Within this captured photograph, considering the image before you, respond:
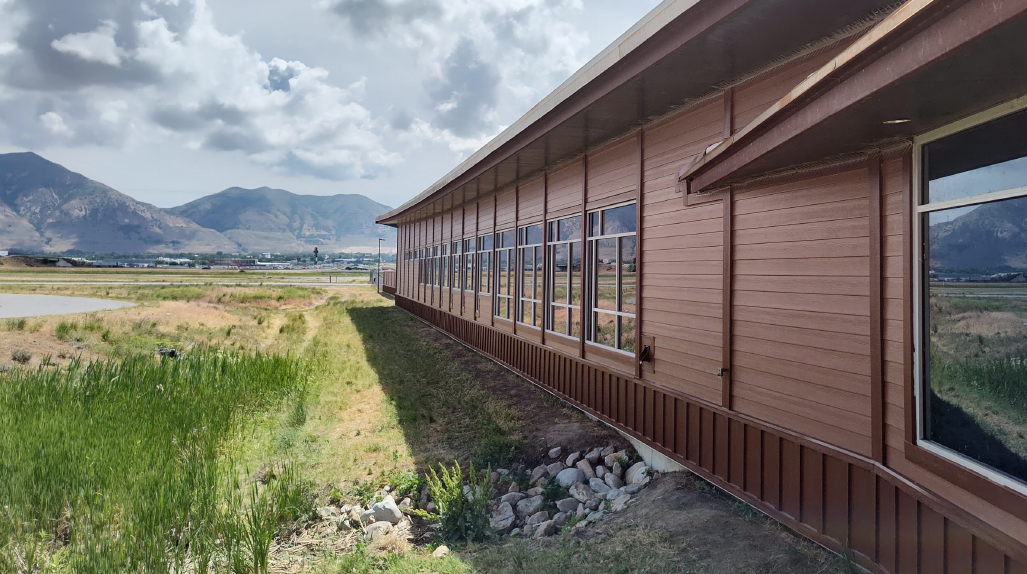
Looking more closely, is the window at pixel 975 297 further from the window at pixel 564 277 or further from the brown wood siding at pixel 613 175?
the window at pixel 564 277

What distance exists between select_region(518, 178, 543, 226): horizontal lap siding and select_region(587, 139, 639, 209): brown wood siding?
1.94 metres

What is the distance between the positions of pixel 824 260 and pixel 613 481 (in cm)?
345

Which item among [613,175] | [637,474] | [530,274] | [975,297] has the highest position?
[613,175]

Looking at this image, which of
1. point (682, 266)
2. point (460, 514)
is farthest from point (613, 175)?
point (460, 514)

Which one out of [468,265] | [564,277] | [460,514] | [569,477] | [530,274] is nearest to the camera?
[460,514]

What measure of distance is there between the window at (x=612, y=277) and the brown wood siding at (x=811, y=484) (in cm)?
51

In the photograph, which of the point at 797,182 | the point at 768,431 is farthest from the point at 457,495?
the point at 797,182

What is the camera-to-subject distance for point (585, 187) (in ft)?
26.7

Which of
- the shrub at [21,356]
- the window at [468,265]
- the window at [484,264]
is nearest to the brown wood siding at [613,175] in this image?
the window at [484,264]

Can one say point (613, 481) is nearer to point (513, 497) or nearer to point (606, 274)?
point (513, 497)

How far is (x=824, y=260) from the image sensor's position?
4.30 metres

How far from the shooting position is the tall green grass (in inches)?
183

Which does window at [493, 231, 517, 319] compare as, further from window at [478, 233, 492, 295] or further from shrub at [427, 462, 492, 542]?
shrub at [427, 462, 492, 542]

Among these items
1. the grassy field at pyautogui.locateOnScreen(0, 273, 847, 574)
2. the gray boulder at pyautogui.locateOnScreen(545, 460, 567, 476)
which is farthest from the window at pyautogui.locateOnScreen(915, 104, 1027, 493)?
the gray boulder at pyautogui.locateOnScreen(545, 460, 567, 476)
